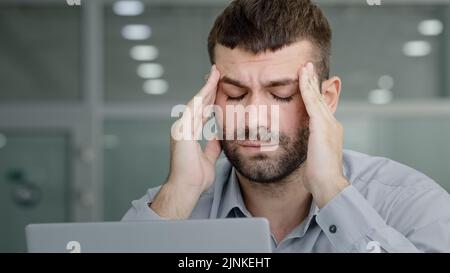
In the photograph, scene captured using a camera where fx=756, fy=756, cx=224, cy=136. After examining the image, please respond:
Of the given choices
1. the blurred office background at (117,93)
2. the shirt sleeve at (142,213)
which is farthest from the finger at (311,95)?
the blurred office background at (117,93)

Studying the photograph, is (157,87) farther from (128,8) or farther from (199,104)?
(199,104)

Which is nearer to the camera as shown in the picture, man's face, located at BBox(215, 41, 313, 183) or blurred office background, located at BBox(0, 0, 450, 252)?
man's face, located at BBox(215, 41, 313, 183)

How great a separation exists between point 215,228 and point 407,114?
152 centimetres

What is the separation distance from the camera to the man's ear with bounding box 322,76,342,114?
116cm

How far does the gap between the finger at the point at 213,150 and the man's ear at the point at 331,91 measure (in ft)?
0.59

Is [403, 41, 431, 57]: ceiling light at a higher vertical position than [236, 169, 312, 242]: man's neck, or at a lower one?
higher

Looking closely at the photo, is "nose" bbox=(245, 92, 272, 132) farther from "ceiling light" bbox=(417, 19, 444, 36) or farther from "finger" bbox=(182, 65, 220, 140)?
"ceiling light" bbox=(417, 19, 444, 36)

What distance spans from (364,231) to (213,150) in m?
0.31

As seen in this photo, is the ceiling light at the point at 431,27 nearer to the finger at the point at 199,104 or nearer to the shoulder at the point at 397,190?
the shoulder at the point at 397,190

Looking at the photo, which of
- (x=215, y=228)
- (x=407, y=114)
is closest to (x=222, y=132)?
(x=215, y=228)

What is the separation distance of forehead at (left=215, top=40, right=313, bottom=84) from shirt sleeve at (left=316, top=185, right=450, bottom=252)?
200 millimetres

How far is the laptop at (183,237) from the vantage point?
2.40ft

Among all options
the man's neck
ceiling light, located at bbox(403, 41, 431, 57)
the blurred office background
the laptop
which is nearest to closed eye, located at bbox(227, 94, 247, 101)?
the man's neck
